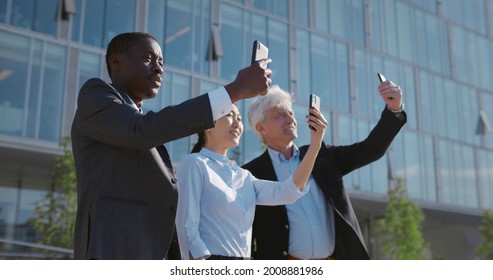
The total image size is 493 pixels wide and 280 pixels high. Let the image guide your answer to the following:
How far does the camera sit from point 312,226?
389 centimetres

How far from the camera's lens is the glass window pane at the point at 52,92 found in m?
16.6

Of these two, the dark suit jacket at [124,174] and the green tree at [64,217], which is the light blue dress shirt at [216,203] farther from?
the green tree at [64,217]

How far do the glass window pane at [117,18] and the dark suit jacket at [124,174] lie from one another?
16123 millimetres

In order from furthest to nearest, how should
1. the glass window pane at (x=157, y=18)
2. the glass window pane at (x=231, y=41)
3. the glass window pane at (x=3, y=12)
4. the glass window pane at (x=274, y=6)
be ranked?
the glass window pane at (x=274, y=6) → the glass window pane at (x=231, y=41) → the glass window pane at (x=157, y=18) → the glass window pane at (x=3, y=12)

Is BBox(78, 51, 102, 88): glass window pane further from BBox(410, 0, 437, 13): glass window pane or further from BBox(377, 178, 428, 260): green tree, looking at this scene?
BBox(410, 0, 437, 13): glass window pane

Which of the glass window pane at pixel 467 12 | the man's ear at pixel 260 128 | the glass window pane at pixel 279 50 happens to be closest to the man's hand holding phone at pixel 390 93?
the man's ear at pixel 260 128

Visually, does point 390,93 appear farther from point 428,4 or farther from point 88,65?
point 428,4

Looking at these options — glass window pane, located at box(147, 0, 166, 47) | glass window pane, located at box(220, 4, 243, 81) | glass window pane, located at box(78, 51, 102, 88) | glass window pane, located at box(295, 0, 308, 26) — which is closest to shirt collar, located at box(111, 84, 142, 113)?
glass window pane, located at box(78, 51, 102, 88)

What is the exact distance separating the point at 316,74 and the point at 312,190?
19751 mm

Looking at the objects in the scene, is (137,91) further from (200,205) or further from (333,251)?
(333,251)

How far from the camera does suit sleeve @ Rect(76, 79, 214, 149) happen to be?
2.16 meters

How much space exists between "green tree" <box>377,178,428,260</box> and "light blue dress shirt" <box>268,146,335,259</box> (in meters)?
18.0

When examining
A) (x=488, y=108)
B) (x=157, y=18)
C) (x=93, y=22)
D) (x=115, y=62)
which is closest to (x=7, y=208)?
A: (x=93, y=22)
